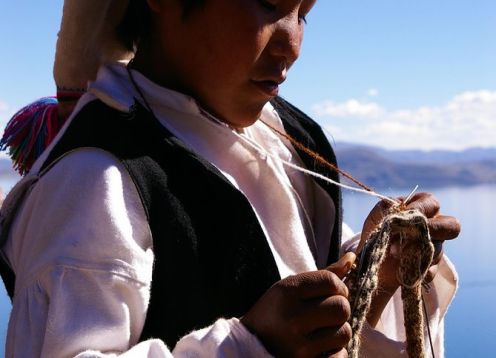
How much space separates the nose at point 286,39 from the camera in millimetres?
984

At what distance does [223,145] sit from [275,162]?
0.13m

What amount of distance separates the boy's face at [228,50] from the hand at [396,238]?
0.28 metres

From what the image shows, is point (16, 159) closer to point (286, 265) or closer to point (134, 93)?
point (134, 93)

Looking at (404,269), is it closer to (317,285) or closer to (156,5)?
(317,285)

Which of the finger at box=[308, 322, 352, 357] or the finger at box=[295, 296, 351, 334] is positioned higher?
the finger at box=[295, 296, 351, 334]

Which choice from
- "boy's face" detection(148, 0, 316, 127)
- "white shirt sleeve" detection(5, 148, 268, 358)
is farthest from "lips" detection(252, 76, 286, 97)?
"white shirt sleeve" detection(5, 148, 268, 358)

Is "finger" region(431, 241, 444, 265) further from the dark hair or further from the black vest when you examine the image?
the dark hair

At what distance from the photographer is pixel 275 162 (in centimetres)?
116

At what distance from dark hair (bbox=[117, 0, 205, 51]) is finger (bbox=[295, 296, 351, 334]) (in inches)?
18.9

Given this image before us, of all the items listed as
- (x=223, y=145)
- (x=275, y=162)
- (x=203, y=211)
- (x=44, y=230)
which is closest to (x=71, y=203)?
(x=44, y=230)

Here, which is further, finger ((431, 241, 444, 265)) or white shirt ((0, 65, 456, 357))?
finger ((431, 241, 444, 265))

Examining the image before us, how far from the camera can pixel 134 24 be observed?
108 cm

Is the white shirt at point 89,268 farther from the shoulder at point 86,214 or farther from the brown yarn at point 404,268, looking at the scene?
the brown yarn at point 404,268

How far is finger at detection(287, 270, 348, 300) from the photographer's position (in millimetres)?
838
